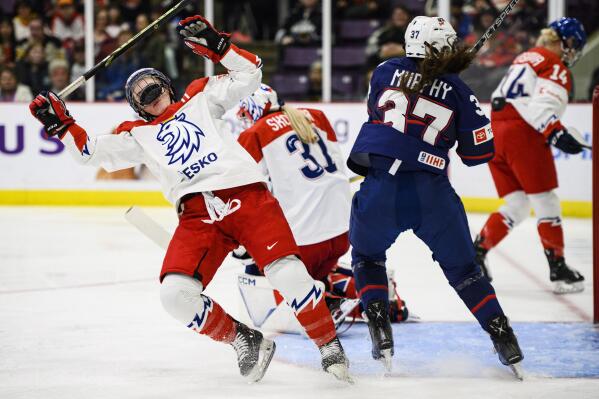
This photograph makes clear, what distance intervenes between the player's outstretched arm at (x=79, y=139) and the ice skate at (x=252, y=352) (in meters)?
0.70

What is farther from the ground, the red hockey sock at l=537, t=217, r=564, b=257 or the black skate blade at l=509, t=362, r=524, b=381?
the black skate blade at l=509, t=362, r=524, b=381

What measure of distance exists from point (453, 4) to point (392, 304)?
4816 mm

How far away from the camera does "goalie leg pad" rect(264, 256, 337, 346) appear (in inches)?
133

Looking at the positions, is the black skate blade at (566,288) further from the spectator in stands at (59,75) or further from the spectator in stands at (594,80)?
the spectator in stands at (59,75)

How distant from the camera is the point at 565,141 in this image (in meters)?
5.05

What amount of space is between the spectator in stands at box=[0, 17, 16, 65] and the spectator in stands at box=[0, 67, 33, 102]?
Result: 0.29 meters

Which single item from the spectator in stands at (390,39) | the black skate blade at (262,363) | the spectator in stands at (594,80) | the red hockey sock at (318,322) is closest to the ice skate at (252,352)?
the black skate blade at (262,363)

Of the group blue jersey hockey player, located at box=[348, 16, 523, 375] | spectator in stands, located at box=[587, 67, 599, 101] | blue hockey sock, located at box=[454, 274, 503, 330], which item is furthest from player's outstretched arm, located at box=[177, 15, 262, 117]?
spectator in stands, located at box=[587, 67, 599, 101]

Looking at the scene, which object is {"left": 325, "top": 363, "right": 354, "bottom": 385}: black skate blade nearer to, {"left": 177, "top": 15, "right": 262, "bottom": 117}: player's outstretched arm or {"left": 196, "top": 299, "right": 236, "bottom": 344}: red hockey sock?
{"left": 196, "top": 299, "right": 236, "bottom": 344}: red hockey sock

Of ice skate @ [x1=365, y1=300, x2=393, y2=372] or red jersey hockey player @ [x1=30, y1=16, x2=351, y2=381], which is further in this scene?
ice skate @ [x1=365, y1=300, x2=393, y2=372]

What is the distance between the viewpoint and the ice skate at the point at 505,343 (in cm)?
350

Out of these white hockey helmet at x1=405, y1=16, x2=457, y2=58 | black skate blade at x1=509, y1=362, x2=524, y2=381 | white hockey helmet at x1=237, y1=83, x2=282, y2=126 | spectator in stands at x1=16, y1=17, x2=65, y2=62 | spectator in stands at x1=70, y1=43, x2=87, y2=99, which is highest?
white hockey helmet at x1=405, y1=16, x2=457, y2=58

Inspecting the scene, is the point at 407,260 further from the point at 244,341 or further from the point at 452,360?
the point at 244,341

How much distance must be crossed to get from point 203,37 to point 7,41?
6361 mm
